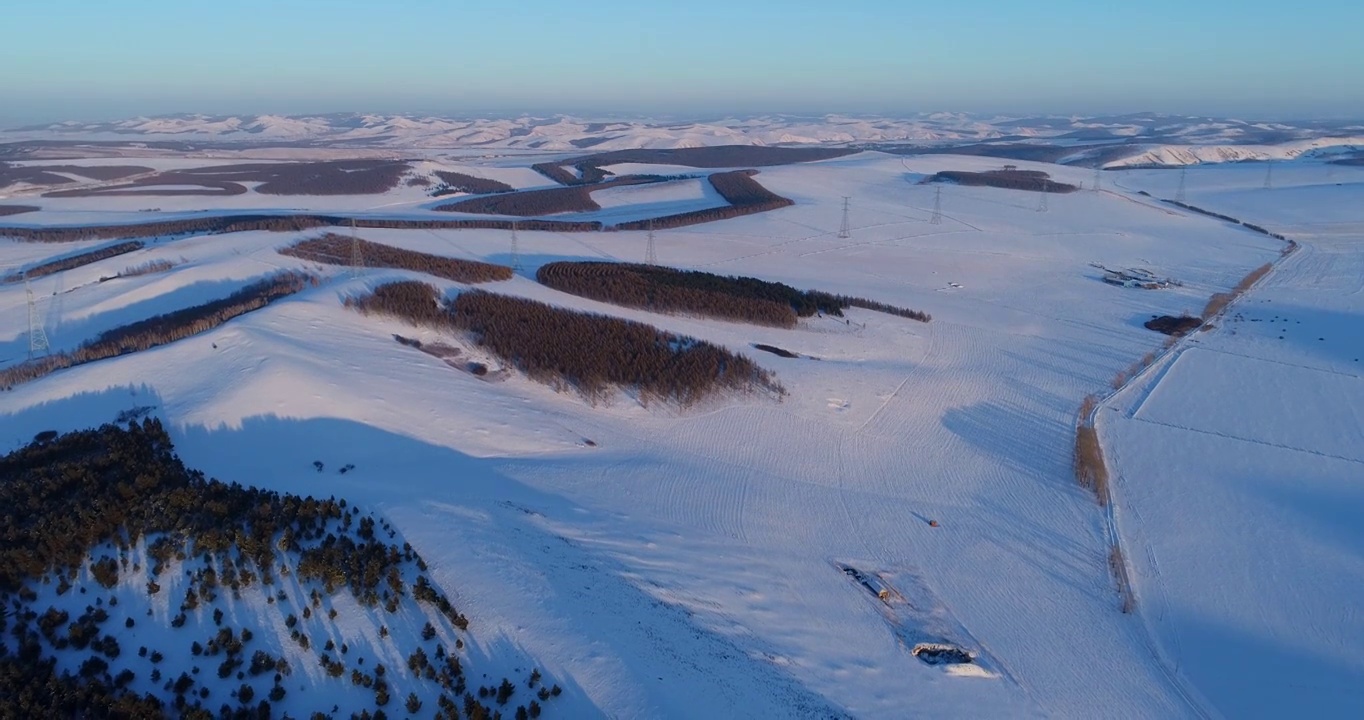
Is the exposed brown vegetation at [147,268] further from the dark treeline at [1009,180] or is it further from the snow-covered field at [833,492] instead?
the dark treeline at [1009,180]

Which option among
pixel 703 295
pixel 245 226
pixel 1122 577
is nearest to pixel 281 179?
pixel 245 226

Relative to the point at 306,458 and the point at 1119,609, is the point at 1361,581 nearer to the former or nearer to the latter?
the point at 1119,609

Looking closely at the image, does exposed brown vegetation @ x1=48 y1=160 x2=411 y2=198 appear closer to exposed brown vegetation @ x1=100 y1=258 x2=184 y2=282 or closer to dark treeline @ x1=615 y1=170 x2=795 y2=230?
dark treeline @ x1=615 y1=170 x2=795 y2=230

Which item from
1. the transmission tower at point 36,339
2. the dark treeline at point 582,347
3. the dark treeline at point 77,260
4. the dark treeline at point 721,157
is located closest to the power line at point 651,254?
the dark treeline at point 582,347

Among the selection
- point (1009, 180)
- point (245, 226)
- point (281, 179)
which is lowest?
point (245, 226)

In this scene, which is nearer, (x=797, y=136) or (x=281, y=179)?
(x=281, y=179)

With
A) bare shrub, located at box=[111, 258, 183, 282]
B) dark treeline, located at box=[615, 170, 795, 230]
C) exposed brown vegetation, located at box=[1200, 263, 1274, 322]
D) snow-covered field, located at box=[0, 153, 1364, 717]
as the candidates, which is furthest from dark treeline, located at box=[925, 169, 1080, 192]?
bare shrub, located at box=[111, 258, 183, 282]

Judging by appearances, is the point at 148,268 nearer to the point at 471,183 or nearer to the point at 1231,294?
the point at 471,183
